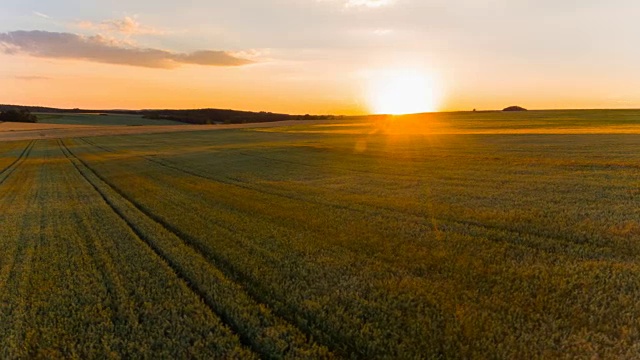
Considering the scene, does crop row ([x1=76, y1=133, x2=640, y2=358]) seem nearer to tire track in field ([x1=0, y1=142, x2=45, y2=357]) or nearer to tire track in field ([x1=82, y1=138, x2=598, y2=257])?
tire track in field ([x1=82, y1=138, x2=598, y2=257])

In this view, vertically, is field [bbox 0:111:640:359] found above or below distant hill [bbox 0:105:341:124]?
below

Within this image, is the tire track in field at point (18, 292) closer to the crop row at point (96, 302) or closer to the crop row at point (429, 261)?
the crop row at point (96, 302)

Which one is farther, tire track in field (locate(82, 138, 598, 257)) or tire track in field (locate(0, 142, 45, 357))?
tire track in field (locate(82, 138, 598, 257))

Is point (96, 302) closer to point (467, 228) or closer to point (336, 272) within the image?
point (336, 272)

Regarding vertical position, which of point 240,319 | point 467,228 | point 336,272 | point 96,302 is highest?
point 467,228

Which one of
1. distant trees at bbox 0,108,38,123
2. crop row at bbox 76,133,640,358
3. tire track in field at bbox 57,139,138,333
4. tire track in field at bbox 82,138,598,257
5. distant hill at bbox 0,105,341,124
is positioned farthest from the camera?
distant hill at bbox 0,105,341,124

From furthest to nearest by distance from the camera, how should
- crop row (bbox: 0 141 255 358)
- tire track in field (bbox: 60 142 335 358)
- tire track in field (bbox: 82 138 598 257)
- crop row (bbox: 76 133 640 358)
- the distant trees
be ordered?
1. the distant trees
2. tire track in field (bbox: 82 138 598 257)
3. crop row (bbox: 0 141 255 358)
4. crop row (bbox: 76 133 640 358)
5. tire track in field (bbox: 60 142 335 358)

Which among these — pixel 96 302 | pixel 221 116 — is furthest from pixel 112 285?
pixel 221 116

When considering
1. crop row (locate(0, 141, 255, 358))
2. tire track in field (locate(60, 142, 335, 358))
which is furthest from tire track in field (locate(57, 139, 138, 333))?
tire track in field (locate(60, 142, 335, 358))
